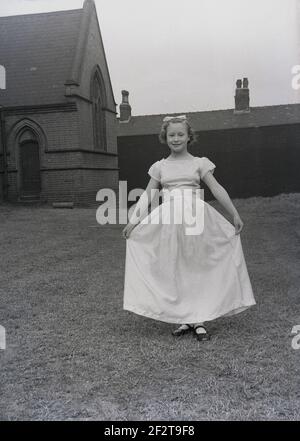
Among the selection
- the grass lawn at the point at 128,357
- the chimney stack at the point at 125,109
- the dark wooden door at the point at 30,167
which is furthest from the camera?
the chimney stack at the point at 125,109

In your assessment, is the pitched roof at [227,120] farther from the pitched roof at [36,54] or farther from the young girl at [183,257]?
the young girl at [183,257]

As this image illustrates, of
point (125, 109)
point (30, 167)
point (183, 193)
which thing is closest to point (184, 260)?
point (183, 193)

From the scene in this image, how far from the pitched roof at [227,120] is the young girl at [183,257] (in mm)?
25101

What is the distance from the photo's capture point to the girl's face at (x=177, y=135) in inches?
171

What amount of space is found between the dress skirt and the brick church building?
15663 mm

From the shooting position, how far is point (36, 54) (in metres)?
Answer: 20.8

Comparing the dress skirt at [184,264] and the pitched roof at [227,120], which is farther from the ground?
the pitched roof at [227,120]

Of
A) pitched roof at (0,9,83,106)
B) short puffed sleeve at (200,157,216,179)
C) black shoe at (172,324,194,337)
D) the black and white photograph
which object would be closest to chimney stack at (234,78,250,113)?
pitched roof at (0,9,83,106)

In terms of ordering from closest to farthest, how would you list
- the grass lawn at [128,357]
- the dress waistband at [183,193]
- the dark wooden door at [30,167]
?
the grass lawn at [128,357] < the dress waistband at [183,193] < the dark wooden door at [30,167]

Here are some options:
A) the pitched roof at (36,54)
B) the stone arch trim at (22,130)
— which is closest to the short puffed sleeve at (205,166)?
the stone arch trim at (22,130)

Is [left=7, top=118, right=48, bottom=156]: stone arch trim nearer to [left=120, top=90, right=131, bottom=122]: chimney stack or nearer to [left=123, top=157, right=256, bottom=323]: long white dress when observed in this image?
[left=120, top=90, right=131, bottom=122]: chimney stack

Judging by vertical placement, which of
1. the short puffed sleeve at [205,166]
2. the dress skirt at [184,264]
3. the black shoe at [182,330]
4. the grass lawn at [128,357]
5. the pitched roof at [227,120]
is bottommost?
the grass lawn at [128,357]

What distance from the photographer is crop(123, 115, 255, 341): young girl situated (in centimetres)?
429
